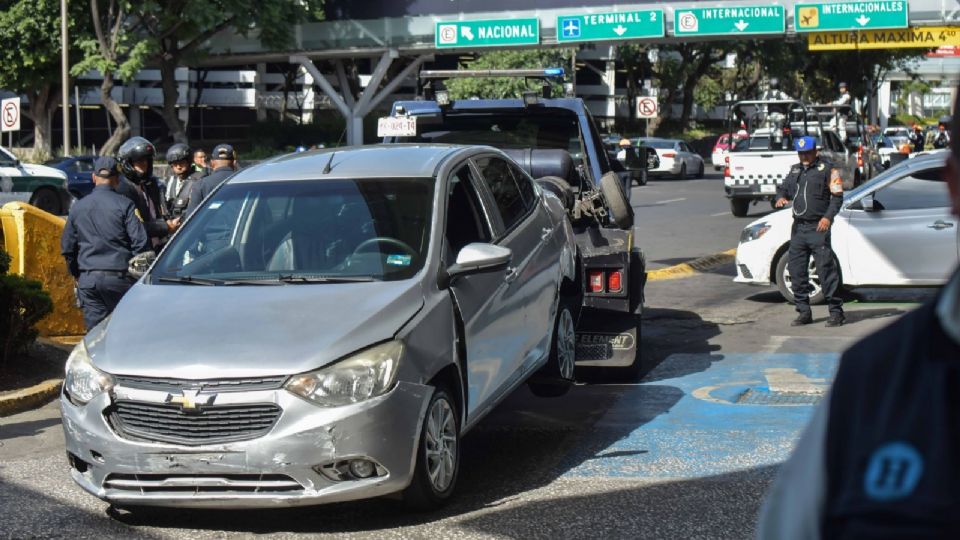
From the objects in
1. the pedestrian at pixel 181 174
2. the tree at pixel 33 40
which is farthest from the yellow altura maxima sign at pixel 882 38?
the pedestrian at pixel 181 174

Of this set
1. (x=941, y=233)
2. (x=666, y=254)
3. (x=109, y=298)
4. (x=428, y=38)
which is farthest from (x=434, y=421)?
(x=428, y=38)

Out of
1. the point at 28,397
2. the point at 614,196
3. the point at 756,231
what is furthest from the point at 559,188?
the point at 756,231

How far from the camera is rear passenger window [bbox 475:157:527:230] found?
7.66 meters

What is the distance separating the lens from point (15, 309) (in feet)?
31.8

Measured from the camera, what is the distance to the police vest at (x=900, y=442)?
124 centimetres

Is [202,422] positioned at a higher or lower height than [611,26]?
lower

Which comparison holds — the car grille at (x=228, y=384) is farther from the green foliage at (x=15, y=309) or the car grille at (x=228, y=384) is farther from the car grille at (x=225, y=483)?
the green foliage at (x=15, y=309)

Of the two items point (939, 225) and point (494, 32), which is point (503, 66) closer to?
point (494, 32)

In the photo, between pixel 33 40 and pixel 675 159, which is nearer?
pixel 33 40

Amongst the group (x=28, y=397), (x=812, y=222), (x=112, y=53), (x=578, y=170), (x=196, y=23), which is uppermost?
(x=196, y=23)

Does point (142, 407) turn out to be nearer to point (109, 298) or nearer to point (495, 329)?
point (495, 329)

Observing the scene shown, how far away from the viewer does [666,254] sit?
1952cm

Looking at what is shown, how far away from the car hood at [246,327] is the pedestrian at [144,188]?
9.70ft

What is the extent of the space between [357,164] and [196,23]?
3686cm
